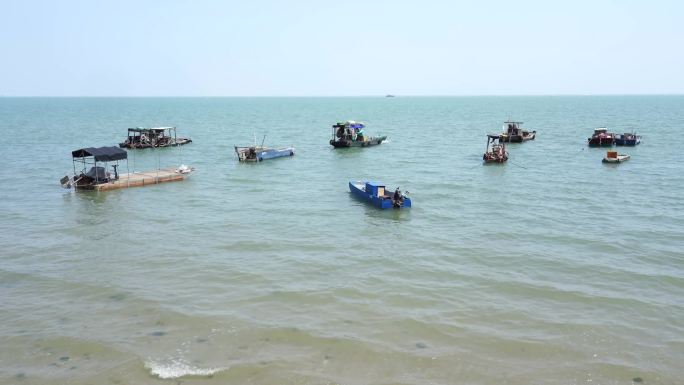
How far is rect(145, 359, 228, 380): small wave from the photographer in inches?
530

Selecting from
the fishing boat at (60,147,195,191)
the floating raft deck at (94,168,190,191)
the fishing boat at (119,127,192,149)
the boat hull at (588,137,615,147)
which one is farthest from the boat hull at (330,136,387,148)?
the fishing boat at (60,147,195,191)

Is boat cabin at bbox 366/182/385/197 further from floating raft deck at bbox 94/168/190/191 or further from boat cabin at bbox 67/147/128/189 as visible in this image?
boat cabin at bbox 67/147/128/189

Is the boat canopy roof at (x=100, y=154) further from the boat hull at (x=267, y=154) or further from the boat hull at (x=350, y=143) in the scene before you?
the boat hull at (x=350, y=143)

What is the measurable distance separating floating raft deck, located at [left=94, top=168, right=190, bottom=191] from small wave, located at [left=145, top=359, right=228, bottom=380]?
26.2 meters

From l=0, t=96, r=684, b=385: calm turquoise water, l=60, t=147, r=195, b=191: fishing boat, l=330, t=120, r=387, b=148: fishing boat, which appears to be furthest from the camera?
l=330, t=120, r=387, b=148: fishing boat

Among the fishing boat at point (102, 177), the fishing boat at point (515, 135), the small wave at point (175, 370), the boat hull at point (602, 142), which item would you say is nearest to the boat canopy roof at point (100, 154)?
the fishing boat at point (102, 177)

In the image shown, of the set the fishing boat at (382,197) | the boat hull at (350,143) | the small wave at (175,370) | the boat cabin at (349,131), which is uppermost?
the boat cabin at (349,131)

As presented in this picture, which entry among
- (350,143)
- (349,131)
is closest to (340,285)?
(350,143)

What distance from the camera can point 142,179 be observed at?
39.1 m

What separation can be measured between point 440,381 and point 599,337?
5.67 m

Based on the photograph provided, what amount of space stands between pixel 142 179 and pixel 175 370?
1103 inches

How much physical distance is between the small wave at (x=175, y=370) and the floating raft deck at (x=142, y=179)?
26206 millimetres

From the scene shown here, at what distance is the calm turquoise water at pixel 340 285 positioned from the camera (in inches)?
560

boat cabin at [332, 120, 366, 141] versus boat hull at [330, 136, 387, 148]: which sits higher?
boat cabin at [332, 120, 366, 141]
